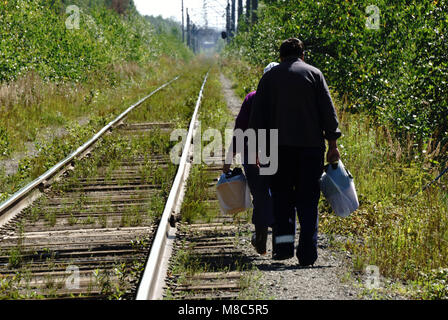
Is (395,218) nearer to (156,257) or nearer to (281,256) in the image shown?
(281,256)

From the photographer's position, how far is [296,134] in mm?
4309

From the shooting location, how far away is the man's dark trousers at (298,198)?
14.4 feet

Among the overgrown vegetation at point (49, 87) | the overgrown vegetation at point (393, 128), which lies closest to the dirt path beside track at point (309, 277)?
the overgrown vegetation at point (393, 128)

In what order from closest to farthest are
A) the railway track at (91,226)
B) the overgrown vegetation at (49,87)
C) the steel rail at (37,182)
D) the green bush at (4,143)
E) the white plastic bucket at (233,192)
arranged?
the railway track at (91,226), the white plastic bucket at (233,192), the steel rail at (37,182), the green bush at (4,143), the overgrown vegetation at (49,87)

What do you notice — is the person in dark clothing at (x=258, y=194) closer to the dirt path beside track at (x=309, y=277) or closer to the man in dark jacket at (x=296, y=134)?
the man in dark jacket at (x=296, y=134)

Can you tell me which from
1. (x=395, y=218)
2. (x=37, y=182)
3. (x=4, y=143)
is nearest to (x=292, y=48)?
(x=395, y=218)

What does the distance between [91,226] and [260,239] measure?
196 centimetres

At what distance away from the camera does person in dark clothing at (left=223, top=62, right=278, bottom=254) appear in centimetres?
457

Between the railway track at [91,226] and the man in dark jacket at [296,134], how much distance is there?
3.68 ft

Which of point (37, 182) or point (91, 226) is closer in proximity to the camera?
point (91, 226)

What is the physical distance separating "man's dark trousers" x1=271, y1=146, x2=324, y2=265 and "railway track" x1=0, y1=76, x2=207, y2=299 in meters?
1.08

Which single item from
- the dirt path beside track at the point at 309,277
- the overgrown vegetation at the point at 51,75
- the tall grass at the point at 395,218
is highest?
the overgrown vegetation at the point at 51,75

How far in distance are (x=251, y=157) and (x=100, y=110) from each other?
10.7m

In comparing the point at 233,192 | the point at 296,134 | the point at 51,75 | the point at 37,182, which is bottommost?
the point at 37,182
